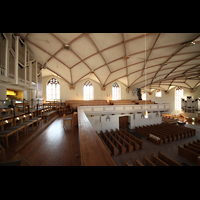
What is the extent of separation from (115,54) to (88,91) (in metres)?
8.02

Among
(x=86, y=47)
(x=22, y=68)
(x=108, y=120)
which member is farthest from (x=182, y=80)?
(x=22, y=68)

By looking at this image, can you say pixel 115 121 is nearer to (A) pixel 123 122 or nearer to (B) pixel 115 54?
(A) pixel 123 122

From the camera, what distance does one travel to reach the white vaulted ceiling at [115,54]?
22.8ft

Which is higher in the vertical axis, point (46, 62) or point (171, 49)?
point (171, 49)

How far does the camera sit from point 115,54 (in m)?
9.15

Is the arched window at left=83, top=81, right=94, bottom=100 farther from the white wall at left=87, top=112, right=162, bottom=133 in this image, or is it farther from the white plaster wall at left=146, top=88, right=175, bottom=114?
the white plaster wall at left=146, top=88, right=175, bottom=114

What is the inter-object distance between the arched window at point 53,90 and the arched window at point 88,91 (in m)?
4.34

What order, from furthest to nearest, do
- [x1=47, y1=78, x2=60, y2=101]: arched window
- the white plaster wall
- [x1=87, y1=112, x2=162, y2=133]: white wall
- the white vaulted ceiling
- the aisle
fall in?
the white plaster wall → [x1=47, y1=78, x2=60, y2=101]: arched window → [x1=87, y1=112, x2=162, y2=133]: white wall → the white vaulted ceiling → the aisle

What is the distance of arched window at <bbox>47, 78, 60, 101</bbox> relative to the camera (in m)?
13.7

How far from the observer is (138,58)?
9938mm

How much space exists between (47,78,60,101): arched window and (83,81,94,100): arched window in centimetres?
434

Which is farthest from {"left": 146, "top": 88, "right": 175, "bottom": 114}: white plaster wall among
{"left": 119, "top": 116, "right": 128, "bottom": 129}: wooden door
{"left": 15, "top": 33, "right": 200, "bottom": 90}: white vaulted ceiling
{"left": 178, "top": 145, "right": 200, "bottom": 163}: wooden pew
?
{"left": 178, "top": 145, "right": 200, "bottom": 163}: wooden pew
